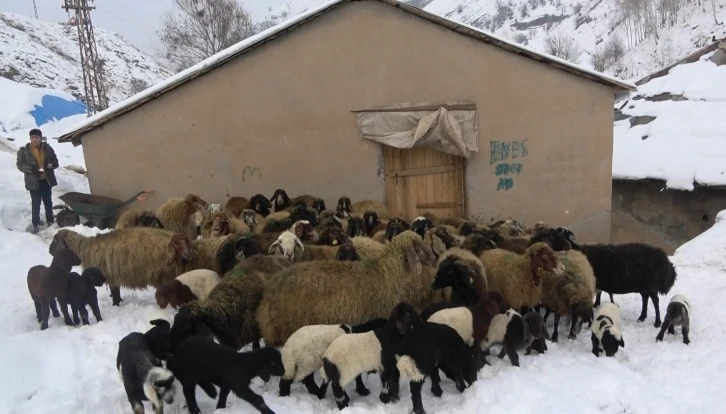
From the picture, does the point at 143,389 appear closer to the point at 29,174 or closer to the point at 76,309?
the point at 76,309

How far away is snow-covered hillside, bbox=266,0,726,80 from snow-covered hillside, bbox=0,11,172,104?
60.8ft

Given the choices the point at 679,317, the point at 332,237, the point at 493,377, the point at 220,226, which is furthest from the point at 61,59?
the point at 679,317

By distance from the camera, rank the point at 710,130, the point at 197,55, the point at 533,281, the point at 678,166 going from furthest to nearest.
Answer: the point at 197,55 < the point at 710,130 < the point at 678,166 < the point at 533,281

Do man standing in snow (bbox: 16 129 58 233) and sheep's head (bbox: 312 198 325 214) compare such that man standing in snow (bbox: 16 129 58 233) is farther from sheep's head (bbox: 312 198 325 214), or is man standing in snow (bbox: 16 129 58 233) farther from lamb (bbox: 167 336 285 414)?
lamb (bbox: 167 336 285 414)

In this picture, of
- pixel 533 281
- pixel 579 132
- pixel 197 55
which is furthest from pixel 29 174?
pixel 197 55

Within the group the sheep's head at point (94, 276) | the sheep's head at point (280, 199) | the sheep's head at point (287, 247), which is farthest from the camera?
the sheep's head at point (280, 199)

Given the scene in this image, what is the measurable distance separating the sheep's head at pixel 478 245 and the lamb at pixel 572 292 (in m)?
1.03

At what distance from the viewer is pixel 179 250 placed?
6527mm

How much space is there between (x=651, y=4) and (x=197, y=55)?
3982cm

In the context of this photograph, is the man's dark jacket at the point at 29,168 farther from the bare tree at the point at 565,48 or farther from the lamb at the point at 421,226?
the bare tree at the point at 565,48

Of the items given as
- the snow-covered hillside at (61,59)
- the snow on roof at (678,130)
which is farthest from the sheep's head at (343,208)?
the snow-covered hillside at (61,59)

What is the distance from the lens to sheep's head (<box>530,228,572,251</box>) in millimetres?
6984

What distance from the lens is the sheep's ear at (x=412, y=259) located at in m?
5.59

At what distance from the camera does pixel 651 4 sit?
44312mm
